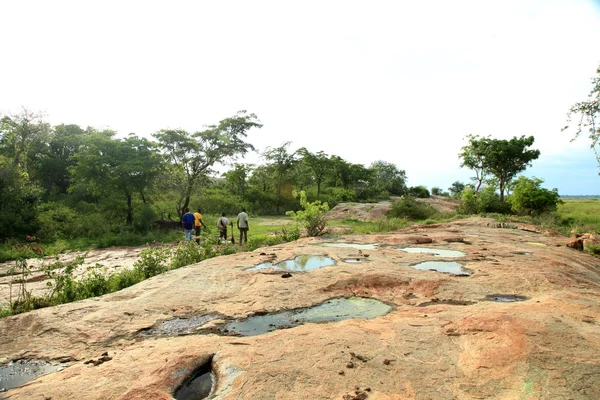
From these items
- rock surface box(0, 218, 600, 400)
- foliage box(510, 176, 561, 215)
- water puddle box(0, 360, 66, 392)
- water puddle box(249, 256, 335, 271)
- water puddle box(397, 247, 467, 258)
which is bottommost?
water puddle box(0, 360, 66, 392)

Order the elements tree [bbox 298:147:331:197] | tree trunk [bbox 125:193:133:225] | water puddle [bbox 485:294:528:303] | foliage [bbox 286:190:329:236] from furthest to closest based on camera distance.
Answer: tree [bbox 298:147:331:197] → tree trunk [bbox 125:193:133:225] → foliage [bbox 286:190:329:236] → water puddle [bbox 485:294:528:303]

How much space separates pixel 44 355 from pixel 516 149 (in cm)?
3003

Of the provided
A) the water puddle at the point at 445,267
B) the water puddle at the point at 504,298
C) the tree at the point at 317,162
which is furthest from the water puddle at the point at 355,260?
the tree at the point at 317,162

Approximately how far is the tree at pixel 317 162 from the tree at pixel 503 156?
14.7 m

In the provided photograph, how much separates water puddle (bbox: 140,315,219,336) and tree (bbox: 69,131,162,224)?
15.6m

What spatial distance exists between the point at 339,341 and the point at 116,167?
18323 mm

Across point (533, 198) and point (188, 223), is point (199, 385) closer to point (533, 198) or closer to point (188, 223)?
point (188, 223)

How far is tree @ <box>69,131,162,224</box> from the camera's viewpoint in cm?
1870

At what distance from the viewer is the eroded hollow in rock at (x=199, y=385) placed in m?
3.26

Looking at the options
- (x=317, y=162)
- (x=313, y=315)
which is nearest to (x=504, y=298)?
(x=313, y=315)

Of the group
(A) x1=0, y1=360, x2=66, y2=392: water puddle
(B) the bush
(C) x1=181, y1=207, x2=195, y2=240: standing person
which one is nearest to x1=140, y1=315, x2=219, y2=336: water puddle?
(A) x1=0, y1=360, x2=66, y2=392: water puddle

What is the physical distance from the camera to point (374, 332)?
14.1ft

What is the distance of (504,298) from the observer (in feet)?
18.8

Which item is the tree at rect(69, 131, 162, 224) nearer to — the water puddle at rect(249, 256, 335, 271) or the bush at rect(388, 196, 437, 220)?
the water puddle at rect(249, 256, 335, 271)
